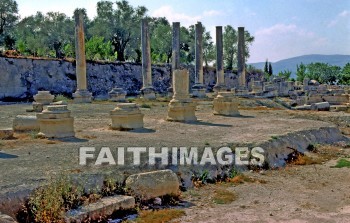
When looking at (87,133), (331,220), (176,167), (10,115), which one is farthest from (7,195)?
(10,115)

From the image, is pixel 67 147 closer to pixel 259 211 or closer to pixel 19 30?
pixel 259 211

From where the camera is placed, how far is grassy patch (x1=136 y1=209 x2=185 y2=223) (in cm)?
674

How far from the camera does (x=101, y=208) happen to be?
265 inches

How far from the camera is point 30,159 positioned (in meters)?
8.96

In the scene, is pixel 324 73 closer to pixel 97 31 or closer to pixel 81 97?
pixel 97 31

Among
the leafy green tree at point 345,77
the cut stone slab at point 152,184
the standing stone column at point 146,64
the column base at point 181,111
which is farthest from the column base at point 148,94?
the leafy green tree at point 345,77

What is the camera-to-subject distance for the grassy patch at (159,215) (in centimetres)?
674

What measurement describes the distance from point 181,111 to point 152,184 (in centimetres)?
876

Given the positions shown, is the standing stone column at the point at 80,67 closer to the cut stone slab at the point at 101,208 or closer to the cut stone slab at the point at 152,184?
the cut stone slab at the point at 152,184

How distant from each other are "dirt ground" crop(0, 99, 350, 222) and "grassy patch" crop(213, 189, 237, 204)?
109mm

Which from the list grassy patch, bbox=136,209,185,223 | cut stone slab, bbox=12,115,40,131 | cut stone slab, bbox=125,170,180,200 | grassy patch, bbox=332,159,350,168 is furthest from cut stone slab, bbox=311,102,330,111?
grassy patch, bbox=136,209,185,223

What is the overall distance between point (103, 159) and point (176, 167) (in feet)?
4.97

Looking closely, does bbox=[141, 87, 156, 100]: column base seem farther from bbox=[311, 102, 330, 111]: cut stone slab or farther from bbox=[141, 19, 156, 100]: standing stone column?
bbox=[311, 102, 330, 111]: cut stone slab

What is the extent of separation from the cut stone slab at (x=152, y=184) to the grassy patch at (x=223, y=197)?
747mm
